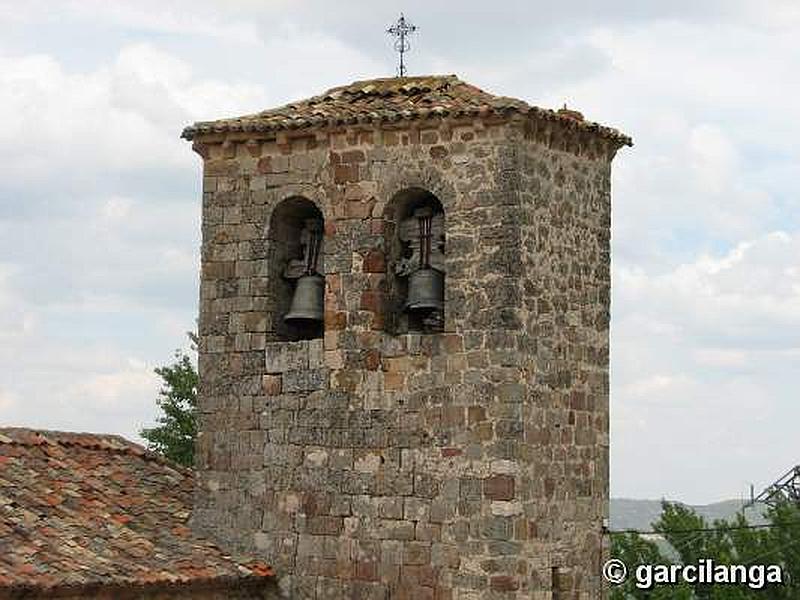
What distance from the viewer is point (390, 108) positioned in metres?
14.2

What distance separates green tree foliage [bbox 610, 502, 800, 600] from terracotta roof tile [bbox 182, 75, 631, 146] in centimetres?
1949

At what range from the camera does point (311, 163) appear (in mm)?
14562

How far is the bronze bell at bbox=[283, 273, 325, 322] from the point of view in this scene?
571 inches

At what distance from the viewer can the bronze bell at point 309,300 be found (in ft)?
47.6

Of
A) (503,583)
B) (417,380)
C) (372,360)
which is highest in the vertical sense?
(372,360)

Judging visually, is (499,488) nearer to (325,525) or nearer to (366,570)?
(366,570)

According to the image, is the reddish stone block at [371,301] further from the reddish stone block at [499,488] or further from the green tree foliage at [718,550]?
the green tree foliage at [718,550]

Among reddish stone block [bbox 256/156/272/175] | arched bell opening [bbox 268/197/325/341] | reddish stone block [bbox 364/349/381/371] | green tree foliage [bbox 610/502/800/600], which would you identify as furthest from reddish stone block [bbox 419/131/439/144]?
green tree foliage [bbox 610/502/800/600]

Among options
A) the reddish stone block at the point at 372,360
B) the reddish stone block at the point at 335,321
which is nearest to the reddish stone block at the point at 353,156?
the reddish stone block at the point at 335,321

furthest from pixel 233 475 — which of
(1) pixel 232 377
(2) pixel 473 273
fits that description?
(2) pixel 473 273

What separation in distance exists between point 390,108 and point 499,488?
3432 millimetres

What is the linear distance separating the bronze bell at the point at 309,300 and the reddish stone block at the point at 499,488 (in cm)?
227

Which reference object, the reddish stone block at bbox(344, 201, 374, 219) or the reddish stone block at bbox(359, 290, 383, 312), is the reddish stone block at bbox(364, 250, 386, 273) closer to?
the reddish stone block at bbox(359, 290, 383, 312)

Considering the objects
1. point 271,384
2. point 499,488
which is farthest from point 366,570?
point 271,384
